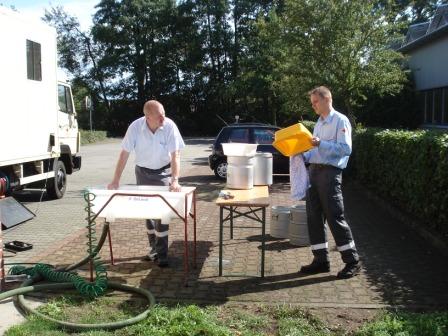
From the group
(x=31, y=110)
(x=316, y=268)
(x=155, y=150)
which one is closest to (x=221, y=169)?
(x=31, y=110)

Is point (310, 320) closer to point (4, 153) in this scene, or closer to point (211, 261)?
point (211, 261)

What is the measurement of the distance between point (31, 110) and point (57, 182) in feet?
7.12

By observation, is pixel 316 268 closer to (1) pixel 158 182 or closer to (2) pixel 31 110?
(1) pixel 158 182

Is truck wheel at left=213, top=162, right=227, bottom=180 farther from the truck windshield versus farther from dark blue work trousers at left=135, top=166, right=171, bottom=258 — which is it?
dark blue work trousers at left=135, top=166, right=171, bottom=258

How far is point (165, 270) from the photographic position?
586 centimetres

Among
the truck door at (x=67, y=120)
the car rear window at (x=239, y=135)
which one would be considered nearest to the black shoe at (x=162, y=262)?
the truck door at (x=67, y=120)

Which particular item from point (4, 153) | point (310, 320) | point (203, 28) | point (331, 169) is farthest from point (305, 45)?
point (203, 28)

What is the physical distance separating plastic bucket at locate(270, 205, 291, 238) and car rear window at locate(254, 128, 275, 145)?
6.75m

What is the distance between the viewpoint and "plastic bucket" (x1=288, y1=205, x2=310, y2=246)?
7.02 meters

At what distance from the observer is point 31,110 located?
9.76 m

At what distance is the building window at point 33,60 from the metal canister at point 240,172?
529 centimetres

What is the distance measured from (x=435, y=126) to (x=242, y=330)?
19.4 metres

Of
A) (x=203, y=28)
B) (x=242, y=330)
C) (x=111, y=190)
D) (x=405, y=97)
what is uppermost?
(x=203, y=28)

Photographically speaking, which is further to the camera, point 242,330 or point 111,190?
point 111,190
